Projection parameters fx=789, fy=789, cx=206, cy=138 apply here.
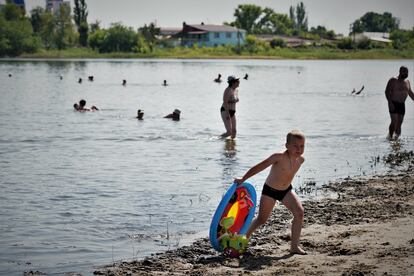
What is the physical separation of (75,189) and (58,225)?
2.93m

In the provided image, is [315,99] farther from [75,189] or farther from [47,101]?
[75,189]

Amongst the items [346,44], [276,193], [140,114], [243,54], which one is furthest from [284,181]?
[346,44]

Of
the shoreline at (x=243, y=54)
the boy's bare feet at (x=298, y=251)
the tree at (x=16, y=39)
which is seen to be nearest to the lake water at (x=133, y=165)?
the boy's bare feet at (x=298, y=251)

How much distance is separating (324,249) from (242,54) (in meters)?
136

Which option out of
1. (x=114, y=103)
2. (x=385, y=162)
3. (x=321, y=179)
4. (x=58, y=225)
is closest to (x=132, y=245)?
(x=58, y=225)

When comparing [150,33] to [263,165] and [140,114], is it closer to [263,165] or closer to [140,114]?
[140,114]

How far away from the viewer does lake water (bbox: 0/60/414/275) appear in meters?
10.2

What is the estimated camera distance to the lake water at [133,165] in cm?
1019

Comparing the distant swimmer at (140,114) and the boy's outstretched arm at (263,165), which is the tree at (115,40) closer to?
the distant swimmer at (140,114)

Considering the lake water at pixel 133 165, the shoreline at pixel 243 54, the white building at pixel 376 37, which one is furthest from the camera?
the white building at pixel 376 37

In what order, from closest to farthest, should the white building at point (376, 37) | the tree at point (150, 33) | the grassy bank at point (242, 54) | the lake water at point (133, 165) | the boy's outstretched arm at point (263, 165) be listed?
the boy's outstretched arm at point (263, 165) < the lake water at point (133, 165) < the grassy bank at point (242, 54) < the tree at point (150, 33) < the white building at point (376, 37)

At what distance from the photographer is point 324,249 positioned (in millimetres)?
8938

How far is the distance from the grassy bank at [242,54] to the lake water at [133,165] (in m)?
101

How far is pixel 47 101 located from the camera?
40.1m
